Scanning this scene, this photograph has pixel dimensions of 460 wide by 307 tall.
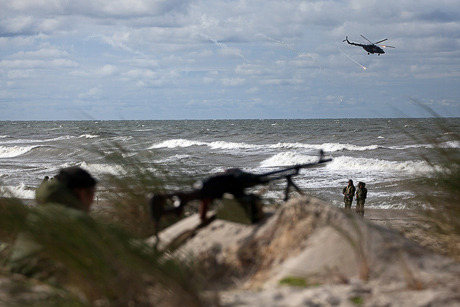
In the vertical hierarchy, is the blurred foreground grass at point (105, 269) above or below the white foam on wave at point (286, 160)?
above

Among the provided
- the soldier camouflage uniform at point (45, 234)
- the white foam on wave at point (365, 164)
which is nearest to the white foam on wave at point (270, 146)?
the white foam on wave at point (365, 164)

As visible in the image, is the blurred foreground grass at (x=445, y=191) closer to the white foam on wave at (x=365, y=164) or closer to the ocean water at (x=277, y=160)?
the ocean water at (x=277, y=160)

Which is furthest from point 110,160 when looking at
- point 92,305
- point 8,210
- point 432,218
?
point 432,218

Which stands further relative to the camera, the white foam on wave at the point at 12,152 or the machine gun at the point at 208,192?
the white foam on wave at the point at 12,152

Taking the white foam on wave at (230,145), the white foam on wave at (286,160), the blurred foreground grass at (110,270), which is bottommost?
the white foam on wave at (286,160)

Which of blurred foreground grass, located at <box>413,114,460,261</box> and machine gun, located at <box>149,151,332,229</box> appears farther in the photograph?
blurred foreground grass, located at <box>413,114,460,261</box>

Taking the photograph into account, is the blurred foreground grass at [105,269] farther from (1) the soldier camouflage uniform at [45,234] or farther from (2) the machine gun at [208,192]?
(2) the machine gun at [208,192]

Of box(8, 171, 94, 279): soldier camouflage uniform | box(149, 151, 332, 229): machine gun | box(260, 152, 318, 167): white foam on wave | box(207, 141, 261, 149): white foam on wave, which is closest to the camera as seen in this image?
box(8, 171, 94, 279): soldier camouflage uniform

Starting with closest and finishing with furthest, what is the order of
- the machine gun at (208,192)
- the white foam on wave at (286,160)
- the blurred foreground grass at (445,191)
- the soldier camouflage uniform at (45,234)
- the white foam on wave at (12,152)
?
the soldier camouflage uniform at (45,234), the machine gun at (208,192), the blurred foreground grass at (445,191), the white foam on wave at (286,160), the white foam on wave at (12,152)

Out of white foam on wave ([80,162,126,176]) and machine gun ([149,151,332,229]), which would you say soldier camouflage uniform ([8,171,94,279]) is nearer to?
machine gun ([149,151,332,229])

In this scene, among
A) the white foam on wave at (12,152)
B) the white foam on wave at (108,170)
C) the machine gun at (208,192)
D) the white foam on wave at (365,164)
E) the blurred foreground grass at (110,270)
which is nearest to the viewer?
the blurred foreground grass at (110,270)

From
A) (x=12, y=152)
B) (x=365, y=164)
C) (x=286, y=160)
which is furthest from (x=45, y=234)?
(x=12, y=152)

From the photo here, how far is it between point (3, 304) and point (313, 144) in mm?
37234

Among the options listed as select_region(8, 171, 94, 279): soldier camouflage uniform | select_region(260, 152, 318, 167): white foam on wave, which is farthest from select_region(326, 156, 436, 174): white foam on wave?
select_region(8, 171, 94, 279): soldier camouflage uniform
